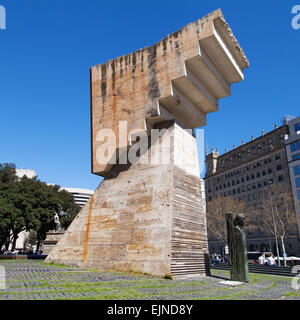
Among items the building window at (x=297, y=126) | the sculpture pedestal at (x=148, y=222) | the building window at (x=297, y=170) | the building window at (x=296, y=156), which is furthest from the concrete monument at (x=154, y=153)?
the building window at (x=297, y=170)

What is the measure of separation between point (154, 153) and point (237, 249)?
5.21 m

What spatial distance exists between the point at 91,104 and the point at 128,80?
109 inches

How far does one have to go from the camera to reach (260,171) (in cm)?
5634

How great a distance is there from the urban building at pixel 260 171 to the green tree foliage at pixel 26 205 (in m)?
33.9

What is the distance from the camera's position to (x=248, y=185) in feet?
192

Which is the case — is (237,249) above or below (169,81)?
below

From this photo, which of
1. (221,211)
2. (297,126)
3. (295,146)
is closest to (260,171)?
(295,146)

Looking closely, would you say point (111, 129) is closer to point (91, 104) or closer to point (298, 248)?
point (91, 104)

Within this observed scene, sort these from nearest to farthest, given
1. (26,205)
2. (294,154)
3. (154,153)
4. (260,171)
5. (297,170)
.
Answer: (154,153)
(26,205)
(297,170)
(294,154)
(260,171)

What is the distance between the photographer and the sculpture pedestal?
10156mm

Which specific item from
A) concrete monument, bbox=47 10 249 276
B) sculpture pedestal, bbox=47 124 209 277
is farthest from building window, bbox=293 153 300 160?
sculpture pedestal, bbox=47 124 209 277

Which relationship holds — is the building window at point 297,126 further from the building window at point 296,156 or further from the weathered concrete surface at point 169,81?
the weathered concrete surface at point 169,81

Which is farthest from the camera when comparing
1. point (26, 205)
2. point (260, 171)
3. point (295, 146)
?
point (260, 171)

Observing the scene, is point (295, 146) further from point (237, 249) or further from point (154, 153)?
point (237, 249)
